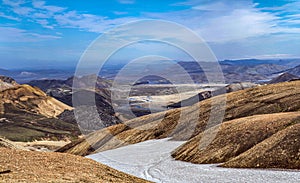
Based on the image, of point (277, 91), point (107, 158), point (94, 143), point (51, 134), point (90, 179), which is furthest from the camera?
point (51, 134)

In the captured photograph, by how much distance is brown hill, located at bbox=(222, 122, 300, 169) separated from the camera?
111ft

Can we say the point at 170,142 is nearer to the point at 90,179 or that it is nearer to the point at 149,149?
the point at 149,149

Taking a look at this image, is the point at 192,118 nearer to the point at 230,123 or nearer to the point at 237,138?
the point at 230,123

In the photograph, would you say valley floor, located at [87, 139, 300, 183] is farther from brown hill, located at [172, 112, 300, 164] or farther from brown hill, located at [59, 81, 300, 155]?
brown hill, located at [59, 81, 300, 155]

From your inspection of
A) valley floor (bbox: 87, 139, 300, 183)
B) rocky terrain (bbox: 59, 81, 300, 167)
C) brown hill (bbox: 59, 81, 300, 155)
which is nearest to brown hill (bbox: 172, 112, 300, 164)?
rocky terrain (bbox: 59, 81, 300, 167)

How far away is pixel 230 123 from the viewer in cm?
4862

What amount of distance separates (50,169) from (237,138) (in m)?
22.3

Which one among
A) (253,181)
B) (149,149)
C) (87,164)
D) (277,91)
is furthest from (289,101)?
(87,164)

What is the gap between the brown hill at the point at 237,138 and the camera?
39847 mm

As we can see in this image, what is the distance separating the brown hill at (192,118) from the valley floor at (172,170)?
9767mm

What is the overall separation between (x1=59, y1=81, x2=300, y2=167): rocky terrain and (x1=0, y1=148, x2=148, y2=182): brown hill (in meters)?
14.9

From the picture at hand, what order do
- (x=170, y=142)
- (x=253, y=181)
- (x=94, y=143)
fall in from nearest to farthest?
(x=253, y=181) → (x=170, y=142) → (x=94, y=143)

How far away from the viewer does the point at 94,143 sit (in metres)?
78.7

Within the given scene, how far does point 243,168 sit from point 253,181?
4.11m
